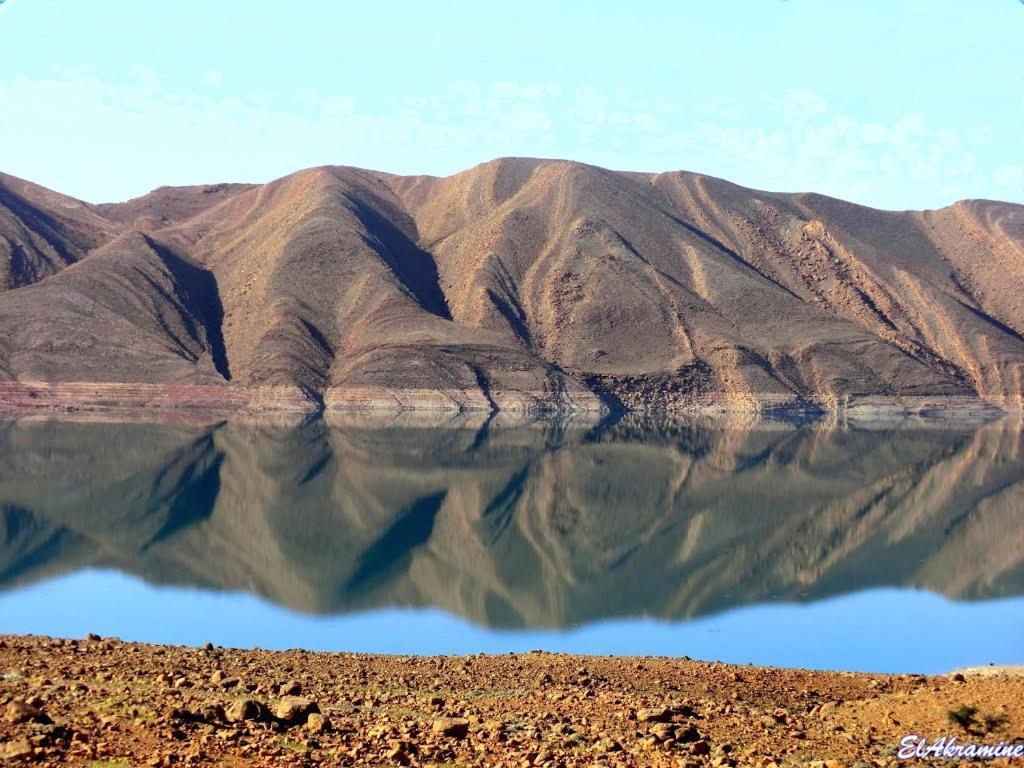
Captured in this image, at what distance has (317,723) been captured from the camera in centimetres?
908

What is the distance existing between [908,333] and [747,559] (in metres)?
86.4

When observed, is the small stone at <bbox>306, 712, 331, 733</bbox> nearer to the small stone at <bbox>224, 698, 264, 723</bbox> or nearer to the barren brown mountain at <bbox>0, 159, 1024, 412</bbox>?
the small stone at <bbox>224, 698, 264, 723</bbox>

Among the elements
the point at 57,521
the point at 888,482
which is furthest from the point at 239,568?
the point at 888,482

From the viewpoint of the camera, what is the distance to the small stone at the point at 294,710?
9195 mm

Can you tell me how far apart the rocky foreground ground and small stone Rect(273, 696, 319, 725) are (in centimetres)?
1

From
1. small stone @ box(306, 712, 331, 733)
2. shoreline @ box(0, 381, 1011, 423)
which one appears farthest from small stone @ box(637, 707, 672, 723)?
shoreline @ box(0, 381, 1011, 423)

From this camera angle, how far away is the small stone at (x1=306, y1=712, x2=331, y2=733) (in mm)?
9039

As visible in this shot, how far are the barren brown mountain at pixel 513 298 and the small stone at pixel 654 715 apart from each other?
77230 millimetres

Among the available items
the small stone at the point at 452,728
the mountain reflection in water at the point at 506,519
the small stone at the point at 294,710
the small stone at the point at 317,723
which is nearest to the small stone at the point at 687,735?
the small stone at the point at 452,728

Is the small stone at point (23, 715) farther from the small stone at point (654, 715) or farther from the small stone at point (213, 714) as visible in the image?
the small stone at point (654, 715)

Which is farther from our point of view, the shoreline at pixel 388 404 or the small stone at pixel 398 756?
the shoreline at pixel 388 404

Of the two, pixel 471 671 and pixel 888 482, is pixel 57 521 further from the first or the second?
pixel 888 482

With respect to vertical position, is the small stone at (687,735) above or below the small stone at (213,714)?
below

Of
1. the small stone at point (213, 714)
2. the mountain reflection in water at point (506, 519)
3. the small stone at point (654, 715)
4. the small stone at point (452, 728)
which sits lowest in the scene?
the mountain reflection in water at point (506, 519)
